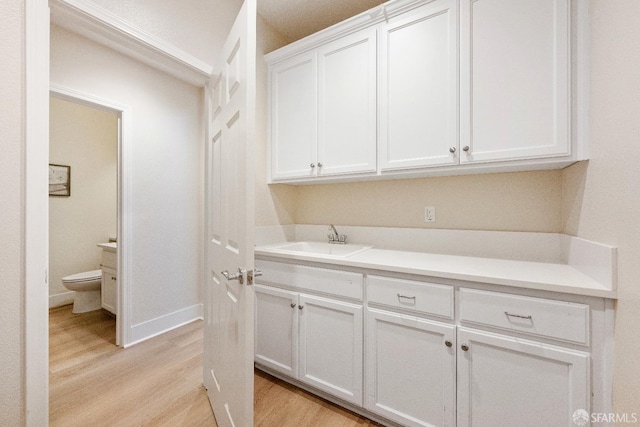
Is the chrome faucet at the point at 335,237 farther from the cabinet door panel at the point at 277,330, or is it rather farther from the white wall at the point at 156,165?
the white wall at the point at 156,165

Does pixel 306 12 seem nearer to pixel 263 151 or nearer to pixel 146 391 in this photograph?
pixel 263 151

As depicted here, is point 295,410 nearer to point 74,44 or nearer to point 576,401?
point 576,401

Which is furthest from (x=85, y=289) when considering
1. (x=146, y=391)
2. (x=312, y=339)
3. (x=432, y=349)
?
(x=432, y=349)

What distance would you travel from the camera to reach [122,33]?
1423 mm

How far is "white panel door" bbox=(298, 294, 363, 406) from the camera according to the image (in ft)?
4.77

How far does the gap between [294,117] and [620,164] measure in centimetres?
176

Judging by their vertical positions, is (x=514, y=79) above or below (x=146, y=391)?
above

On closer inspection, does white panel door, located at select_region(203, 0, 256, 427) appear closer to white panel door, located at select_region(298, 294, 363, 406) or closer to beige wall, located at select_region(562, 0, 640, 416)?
white panel door, located at select_region(298, 294, 363, 406)

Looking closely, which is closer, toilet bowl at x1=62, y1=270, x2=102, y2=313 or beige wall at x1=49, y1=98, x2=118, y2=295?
toilet bowl at x1=62, y1=270, x2=102, y2=313

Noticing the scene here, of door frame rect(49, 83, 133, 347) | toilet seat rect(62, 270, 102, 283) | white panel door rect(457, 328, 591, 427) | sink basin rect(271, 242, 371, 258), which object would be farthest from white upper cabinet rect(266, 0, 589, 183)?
toilet seat rect(62, 270, 102, 283)

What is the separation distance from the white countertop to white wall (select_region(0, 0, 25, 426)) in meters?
1.07

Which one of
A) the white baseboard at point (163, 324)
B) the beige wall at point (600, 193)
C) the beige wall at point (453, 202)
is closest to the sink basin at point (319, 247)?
the beige wall at point (453, 202)

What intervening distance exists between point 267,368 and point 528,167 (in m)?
2.00

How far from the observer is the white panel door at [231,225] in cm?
107
